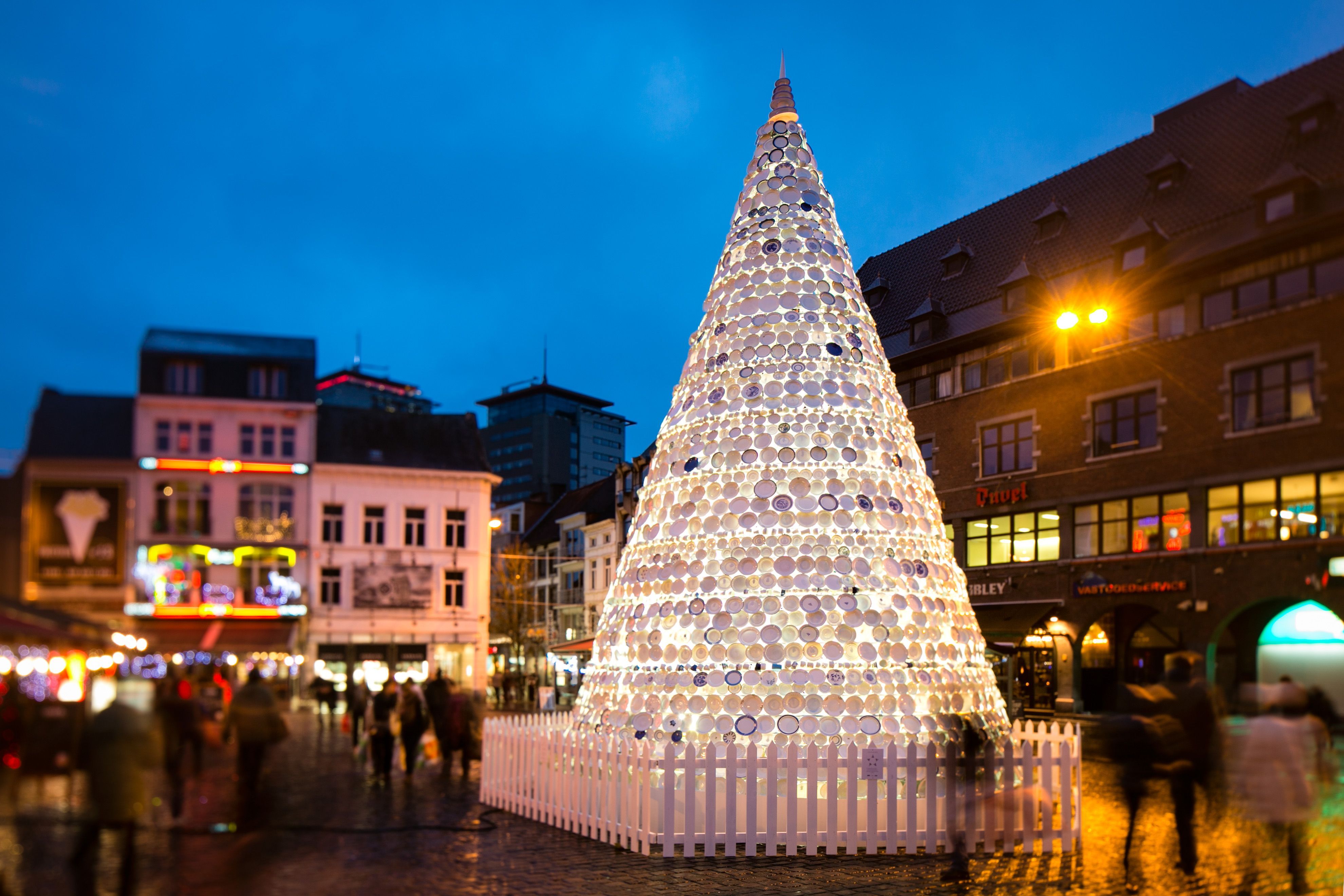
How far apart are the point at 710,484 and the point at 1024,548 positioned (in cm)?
2460

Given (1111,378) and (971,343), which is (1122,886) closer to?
(1111,378)

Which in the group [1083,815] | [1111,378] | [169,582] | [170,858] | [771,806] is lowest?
[1083,815]

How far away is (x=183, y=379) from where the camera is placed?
387cm

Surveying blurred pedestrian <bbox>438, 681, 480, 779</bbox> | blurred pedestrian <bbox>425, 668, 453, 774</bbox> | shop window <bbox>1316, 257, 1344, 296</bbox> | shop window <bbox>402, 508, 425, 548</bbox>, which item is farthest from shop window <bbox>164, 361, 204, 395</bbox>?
shop window <bbox>1316, 257, 1344, 296</bbox>

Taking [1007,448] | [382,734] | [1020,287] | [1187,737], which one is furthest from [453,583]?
[1020,287]

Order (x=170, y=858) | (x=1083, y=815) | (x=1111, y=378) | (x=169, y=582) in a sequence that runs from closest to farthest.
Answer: (x=169, y=582) → (x=170, y=858) → (x=1083, y=815) → (x=1111, y=378)

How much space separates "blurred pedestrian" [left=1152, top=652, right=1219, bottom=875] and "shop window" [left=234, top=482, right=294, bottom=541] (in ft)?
23.4

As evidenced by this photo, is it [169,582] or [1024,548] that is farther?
[1024,548]

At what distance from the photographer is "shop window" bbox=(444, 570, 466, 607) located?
11531 millimetres

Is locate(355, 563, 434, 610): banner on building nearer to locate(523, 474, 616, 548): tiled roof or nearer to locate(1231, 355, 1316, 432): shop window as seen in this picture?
locate(1231, 355, 1316, 432): shop window

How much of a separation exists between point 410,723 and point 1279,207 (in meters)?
23.4

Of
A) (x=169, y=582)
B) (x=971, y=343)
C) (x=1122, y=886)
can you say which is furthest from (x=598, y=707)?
(x=971, y=343)

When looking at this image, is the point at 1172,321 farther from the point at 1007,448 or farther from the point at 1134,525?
the point at 1007,448

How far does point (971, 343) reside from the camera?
3438 cm
